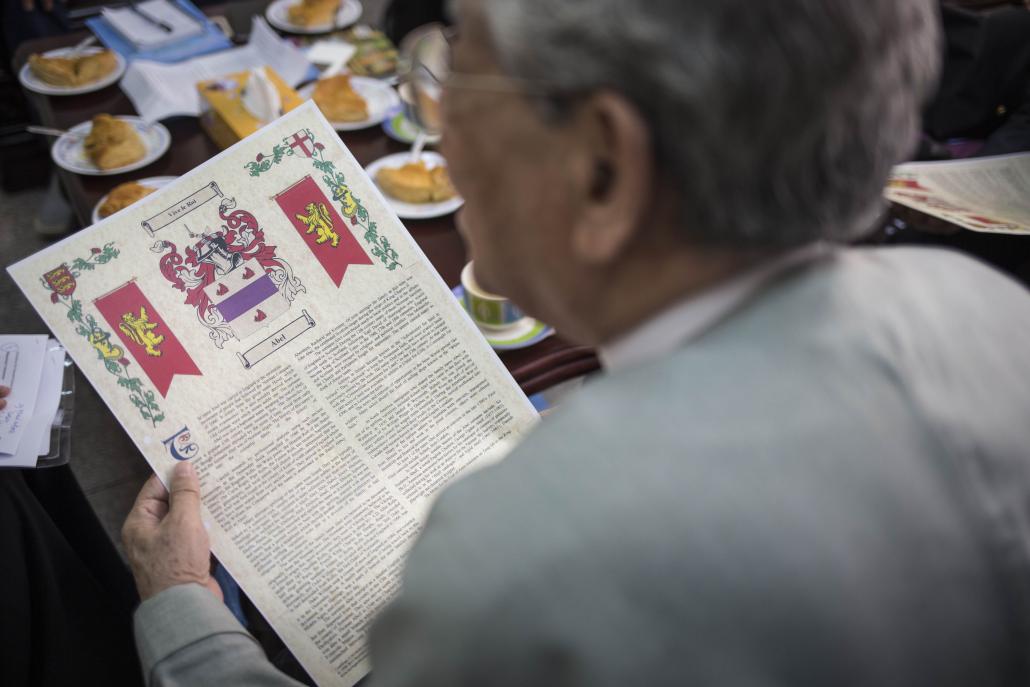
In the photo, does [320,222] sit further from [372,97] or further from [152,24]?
[152,24]

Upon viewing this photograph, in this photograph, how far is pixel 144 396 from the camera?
0.78 m

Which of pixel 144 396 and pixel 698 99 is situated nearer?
pixel 698 99

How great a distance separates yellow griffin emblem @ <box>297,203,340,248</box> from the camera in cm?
86

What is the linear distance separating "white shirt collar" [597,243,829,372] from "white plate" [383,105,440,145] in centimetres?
113

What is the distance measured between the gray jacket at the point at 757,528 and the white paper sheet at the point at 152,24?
178 centimetres

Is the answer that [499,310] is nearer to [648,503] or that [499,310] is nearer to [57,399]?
[57,399]

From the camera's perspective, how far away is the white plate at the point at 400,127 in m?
1.57

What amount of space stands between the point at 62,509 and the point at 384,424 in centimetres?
51

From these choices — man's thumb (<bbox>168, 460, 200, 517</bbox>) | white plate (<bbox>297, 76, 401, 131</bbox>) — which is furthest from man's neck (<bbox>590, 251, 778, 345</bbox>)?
white plate (<bbox>297, 76, 401, 131</bbox>)

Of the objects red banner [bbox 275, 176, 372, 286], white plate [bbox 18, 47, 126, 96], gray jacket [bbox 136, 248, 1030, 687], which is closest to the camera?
gray jacket [bbox 136, 248, 1030, 687]

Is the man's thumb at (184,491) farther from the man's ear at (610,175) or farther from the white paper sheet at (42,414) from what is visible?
the man's ear at (610,175)

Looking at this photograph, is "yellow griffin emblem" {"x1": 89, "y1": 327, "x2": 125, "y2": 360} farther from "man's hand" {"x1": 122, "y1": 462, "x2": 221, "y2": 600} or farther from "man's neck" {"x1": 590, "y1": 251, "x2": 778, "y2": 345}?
"man's neck" {"x1": 590, "y1": 251, "x2": 778, "y2": 345}

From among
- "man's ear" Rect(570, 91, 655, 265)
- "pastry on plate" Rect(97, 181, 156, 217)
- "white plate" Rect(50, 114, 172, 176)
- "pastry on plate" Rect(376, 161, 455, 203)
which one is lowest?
"pastry on plate" Rect(376, 161, 455, 203)

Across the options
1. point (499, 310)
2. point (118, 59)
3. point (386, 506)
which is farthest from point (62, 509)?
point (118, 59)
